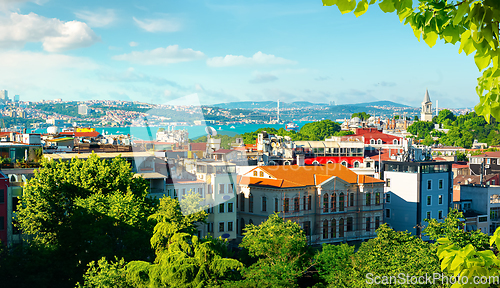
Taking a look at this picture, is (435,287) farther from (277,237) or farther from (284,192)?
(284,192)

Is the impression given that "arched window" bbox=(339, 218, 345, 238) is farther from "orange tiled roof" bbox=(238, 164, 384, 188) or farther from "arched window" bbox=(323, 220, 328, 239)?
"orange tiled roof" bbox=(238, 164, 384, 188)

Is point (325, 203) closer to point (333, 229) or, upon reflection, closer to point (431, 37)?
point (333, 229)

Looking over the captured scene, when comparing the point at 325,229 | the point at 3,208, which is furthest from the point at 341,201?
the point at 3,208

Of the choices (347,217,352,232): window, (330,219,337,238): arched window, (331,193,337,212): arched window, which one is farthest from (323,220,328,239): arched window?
(347,217,352,232): window

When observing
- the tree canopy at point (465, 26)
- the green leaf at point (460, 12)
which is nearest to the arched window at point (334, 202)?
the tree canopy at point (465, 26)

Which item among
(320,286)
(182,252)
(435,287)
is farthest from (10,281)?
(435,287)

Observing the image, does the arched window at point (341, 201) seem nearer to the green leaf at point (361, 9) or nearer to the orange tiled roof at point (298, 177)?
the orange tiled roof at point (298, 177)
